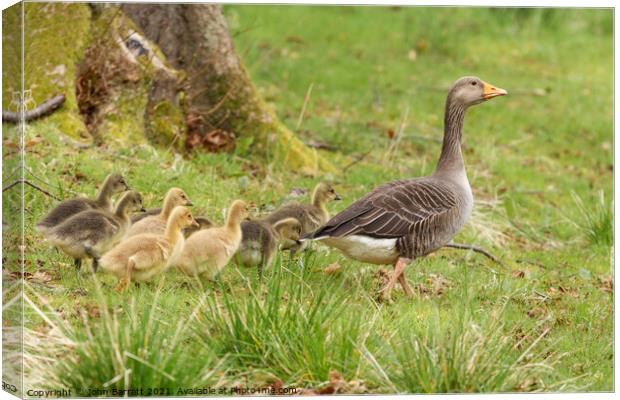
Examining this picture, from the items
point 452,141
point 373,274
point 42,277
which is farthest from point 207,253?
point 452,141

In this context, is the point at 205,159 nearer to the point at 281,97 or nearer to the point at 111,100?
the point at 111,100

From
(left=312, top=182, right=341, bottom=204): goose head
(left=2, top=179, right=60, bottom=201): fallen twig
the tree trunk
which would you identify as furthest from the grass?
(left=312, top=182, right=341, bottom=204): goose head

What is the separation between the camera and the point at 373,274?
10172 mm

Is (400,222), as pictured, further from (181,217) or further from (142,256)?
(142,256)

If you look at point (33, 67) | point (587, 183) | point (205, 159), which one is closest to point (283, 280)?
point (33, 67)

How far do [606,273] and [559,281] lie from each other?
1.03m

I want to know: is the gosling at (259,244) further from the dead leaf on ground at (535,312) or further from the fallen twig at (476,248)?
the fallen twig at (476,248)

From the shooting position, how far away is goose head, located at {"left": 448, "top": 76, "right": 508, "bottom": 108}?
1008cm

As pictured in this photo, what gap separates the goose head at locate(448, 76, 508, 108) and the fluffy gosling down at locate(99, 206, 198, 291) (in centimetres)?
303

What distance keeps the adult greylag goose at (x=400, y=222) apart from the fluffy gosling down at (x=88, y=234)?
1.52m

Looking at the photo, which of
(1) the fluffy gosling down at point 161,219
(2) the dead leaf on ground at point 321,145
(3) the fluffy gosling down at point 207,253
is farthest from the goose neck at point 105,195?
(2) the dead leaf on ground at point 321,145

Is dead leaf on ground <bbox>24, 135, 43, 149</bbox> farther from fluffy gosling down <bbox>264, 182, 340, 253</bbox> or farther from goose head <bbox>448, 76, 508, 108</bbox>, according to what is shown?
goose head <bbox>448, 76, 508, 108</bbox>

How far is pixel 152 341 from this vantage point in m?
7.45

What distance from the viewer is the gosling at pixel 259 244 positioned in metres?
9.02
